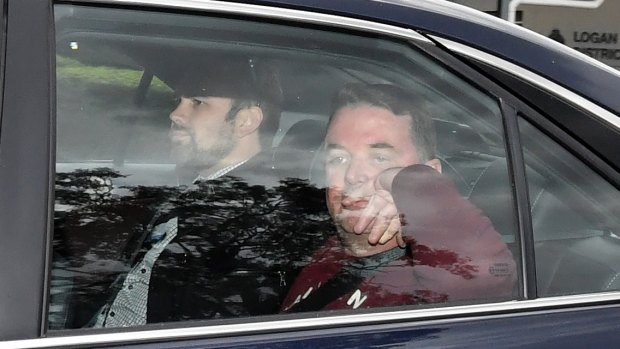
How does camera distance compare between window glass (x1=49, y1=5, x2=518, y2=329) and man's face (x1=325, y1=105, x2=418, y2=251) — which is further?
man's face (x1=325, y1=105, x2=418, y2=251)

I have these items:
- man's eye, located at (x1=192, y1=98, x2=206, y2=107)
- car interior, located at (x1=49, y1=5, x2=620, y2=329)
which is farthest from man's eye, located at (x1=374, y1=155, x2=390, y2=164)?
man's eye, located at (x1=192, y1=98, x2=206, y2=107)

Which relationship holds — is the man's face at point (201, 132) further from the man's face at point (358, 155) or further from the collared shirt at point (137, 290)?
the man's face at point (358, 155)

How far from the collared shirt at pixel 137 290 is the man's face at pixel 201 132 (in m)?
0.07

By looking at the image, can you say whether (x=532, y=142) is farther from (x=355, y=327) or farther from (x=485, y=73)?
(x=355, y=327)

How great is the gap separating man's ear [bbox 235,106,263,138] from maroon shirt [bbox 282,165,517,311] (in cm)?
29

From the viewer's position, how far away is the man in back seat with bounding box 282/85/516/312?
182 centimetres

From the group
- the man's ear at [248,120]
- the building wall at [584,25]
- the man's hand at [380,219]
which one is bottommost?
the man's hand at [380,219]

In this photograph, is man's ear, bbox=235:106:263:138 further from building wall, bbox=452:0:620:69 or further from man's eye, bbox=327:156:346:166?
building wall, bbox=452:0:620:69

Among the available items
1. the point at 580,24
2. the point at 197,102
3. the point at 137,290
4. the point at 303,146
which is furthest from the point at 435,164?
the point at 580,24

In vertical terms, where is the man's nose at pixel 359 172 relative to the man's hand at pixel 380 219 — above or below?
above

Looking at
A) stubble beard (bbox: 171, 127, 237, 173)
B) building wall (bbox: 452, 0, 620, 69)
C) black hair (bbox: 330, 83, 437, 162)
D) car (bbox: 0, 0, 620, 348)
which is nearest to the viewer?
car (bbox: 0, 0, 620, 348)

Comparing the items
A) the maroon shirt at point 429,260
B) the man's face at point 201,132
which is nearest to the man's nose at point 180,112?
the man's face at point 201,132

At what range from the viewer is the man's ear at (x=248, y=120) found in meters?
1.87

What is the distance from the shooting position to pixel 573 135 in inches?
75.2
